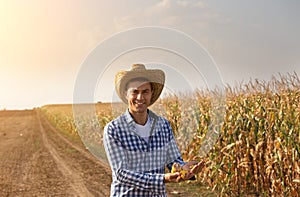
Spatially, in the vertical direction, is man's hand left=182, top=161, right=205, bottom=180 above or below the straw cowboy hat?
below

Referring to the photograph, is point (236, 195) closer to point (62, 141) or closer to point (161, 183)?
point (161, 183)

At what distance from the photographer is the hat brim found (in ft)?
7.75

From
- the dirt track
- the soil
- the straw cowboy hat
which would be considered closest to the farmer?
the straw cowboy hat

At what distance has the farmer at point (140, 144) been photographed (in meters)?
2.18

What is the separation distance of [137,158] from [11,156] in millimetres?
11864

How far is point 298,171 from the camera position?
5977 millimetres

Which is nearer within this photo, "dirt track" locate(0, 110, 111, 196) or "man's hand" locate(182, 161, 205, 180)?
"man's hand" locate(182, 161, 205, 180)

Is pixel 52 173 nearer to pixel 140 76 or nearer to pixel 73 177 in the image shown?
pixel 73 177

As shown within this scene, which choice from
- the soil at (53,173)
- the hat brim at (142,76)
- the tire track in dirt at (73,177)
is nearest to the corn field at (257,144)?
the soil at (53,173)

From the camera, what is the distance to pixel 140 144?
7.29ft

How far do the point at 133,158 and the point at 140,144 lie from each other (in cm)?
8

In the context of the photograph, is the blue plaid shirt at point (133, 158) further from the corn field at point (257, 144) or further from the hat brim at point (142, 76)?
the corn field at point (257, 144)

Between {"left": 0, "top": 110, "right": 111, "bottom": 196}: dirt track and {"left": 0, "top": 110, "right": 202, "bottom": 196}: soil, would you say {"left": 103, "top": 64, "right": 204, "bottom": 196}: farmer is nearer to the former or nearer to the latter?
{"left": 0, "top": 110, "right": 202, "bottom": 196}: soil

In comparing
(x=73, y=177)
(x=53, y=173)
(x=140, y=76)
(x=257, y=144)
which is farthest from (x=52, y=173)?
(x=140, y=76)
